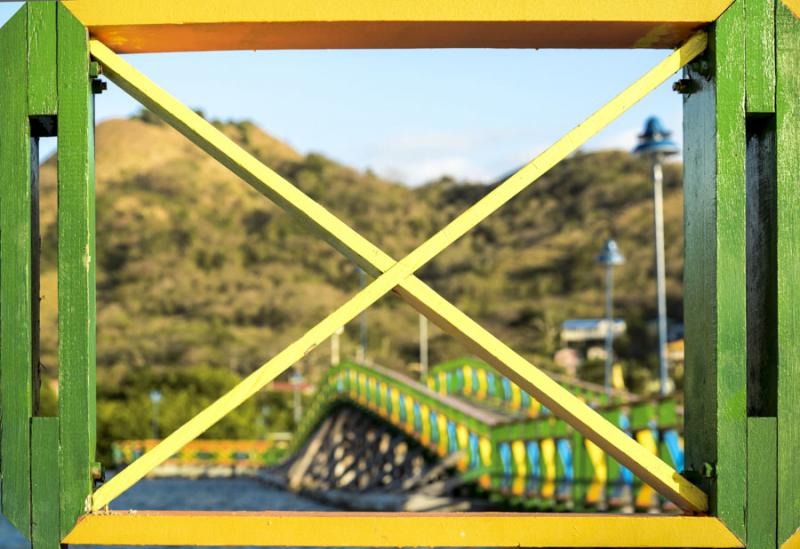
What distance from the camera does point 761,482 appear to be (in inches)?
146

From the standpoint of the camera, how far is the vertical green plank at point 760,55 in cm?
380

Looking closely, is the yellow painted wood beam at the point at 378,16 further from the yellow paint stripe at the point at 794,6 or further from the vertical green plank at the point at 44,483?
the vertical green plank at the point at 44,483

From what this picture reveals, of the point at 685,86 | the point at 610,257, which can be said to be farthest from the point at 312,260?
the point at 685,86

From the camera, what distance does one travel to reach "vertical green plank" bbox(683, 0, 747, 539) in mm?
3719

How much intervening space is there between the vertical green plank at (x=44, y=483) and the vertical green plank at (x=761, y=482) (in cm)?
164

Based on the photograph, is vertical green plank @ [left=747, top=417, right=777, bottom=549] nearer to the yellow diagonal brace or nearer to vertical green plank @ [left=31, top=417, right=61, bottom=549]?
the yellow diagonal brace

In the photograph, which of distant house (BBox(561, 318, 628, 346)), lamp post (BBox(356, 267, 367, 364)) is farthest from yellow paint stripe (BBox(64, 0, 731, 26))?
distant house (BBox(561, 318, 628, 346))

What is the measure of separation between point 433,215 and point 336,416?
76981mm

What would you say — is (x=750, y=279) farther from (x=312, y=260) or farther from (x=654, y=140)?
(x=312, y=260)

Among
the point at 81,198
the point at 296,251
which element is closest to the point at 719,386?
the point at 81,198

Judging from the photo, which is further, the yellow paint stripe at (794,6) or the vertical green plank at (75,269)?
the yellow paint stripe at (794,6)

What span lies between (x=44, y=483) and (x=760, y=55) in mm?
2003

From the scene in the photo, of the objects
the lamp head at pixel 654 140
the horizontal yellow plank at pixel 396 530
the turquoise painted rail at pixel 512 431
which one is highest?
the lamp head at pixel 654 140

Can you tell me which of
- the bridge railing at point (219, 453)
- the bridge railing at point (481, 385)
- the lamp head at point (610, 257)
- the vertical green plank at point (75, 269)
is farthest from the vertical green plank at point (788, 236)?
the bridge railing at point (219, 453)
